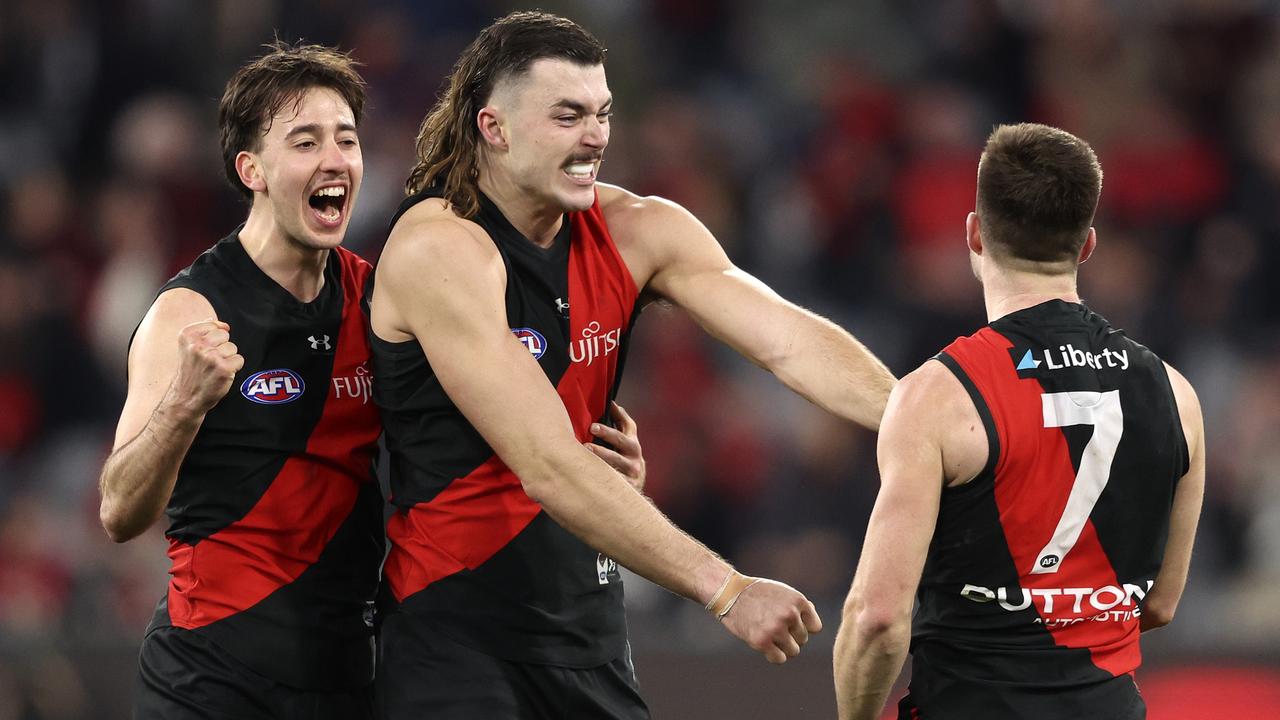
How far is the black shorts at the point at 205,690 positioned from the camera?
421 centimetres

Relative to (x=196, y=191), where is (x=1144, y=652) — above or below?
below

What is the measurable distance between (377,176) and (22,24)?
9.19ft

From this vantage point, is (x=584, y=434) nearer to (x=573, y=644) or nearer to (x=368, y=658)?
(x=573, y=644)

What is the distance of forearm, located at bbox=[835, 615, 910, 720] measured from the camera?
346cm

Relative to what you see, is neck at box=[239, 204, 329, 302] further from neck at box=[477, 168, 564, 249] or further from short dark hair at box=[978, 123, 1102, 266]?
short dark hair at box=[978, 123, 1102, 266]

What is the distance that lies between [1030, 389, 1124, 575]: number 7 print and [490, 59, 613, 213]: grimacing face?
1.41 m

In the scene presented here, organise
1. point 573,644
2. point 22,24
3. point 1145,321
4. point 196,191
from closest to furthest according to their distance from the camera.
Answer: point 573,644 → point 1145,321 → point 196,191 → point 22,24

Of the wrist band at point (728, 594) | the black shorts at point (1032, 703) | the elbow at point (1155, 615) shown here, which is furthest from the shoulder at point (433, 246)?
the elbow at point (1155, 615)

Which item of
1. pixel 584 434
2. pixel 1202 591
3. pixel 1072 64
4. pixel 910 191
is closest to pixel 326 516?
pixel 584 434

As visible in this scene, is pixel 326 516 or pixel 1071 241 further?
pixel 326 516

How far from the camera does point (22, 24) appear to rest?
10.5 meters

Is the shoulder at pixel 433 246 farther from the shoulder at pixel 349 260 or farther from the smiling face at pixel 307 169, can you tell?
the shoulder at pixel 349 260

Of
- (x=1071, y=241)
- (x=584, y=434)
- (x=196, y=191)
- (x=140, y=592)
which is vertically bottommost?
(x=140, y=592)


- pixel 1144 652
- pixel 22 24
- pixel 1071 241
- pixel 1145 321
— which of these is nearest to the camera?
pixel 1071 241
